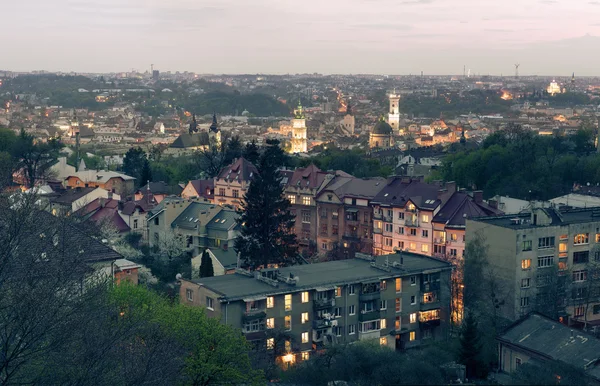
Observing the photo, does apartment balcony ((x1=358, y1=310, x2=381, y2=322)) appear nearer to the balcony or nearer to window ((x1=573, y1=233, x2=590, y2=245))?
the balcony

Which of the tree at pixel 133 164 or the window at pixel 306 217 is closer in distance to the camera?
the window at pixel 306 217

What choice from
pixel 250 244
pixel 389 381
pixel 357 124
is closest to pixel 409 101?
pixel 357 124

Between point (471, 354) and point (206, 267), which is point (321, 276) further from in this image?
point (471, 354)

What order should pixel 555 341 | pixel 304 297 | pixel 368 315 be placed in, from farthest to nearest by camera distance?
1. pixel 368 315
2. pixel 304 297
3. pixel 555 341

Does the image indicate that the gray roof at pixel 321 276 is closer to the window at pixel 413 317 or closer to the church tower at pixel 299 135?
the window at pixel 413 317

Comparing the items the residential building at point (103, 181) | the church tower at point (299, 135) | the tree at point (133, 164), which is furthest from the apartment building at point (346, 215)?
the church tower at point (299, 135)

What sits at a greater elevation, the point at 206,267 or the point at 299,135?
the point at 206,267

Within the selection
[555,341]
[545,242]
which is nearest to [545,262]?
[545,242]
